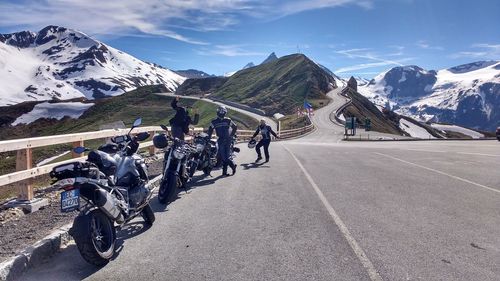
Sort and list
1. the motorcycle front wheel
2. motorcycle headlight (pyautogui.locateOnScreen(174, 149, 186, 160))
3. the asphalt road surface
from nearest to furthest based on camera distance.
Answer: the asphalt road surface, the motorcycle front wheel, motorcycle headlight (pyautogui.locateOnScreen(174, 149, 186, 160))

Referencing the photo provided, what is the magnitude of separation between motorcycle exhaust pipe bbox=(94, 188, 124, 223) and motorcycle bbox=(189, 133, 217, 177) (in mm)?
6047

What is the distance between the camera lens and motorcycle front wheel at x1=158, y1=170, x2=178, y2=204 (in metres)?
9.05

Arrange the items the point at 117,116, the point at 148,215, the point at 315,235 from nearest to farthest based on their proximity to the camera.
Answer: the point at 315,235, the point at 148,215, the point at 117,116

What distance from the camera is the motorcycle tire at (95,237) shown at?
17.2 feet

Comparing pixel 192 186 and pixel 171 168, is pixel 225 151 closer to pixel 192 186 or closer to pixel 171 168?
pixel 192 186

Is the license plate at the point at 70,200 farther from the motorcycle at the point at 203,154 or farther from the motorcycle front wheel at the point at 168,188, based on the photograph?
the motorcycle at the point at 203,154

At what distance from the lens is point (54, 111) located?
127125 millimetres

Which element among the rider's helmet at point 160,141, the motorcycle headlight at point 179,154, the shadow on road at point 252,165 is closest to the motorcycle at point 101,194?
the rider's helmet at point 160,141

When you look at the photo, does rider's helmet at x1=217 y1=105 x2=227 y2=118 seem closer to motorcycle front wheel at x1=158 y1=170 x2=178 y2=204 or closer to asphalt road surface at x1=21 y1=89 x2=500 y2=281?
asphalt road surface at x1=21 y1=89 x2=500 y2=281

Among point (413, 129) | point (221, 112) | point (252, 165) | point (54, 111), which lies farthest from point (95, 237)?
point (413, 129)

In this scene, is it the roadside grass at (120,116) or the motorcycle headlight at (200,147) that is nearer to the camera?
the motorcycle headlight at (200,147)

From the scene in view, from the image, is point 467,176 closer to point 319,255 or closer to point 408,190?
point 408,190

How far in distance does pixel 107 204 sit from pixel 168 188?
346cm

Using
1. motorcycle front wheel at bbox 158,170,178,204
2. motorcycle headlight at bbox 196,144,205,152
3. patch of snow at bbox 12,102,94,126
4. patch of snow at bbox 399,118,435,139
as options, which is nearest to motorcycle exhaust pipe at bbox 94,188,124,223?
motorcycle front wheel at bbox 158,170,178,204
